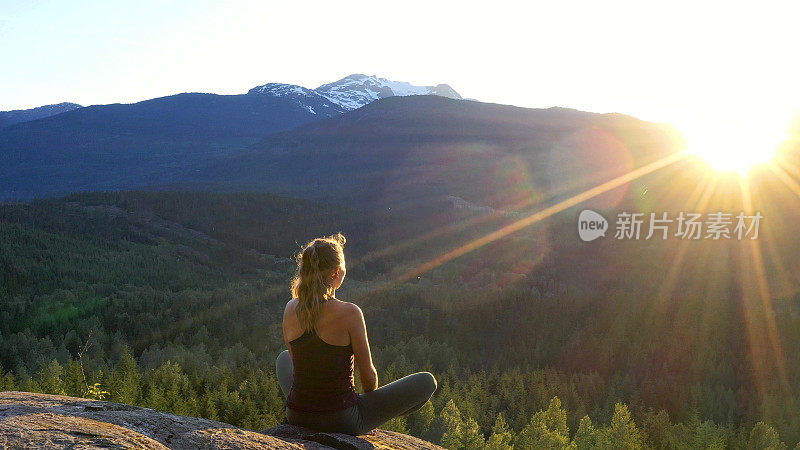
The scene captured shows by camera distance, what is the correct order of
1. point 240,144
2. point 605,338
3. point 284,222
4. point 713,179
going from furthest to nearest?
point 240,144 < point 284,222 < point 713,179 < point 605,338

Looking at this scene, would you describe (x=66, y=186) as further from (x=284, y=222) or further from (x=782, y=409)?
(x=782, y=409)

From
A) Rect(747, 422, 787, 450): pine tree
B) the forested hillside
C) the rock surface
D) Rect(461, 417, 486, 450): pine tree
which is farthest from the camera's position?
the forested hillside

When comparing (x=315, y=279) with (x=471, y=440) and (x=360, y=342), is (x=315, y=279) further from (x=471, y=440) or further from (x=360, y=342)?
(x=471, y=440)

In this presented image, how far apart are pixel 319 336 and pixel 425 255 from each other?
36.9 m

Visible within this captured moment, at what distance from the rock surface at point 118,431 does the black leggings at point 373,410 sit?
0.07 m

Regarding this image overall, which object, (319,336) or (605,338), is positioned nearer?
(319,336)

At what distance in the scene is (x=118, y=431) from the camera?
3.11 metres

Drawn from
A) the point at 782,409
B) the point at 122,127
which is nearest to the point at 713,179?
the point at 782,409

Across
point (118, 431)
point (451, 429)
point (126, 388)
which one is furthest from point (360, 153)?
point (118, 431)

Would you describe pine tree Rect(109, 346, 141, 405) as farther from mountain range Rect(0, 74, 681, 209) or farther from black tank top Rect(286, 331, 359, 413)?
mountain range Rect(0, 74, 681, 209)

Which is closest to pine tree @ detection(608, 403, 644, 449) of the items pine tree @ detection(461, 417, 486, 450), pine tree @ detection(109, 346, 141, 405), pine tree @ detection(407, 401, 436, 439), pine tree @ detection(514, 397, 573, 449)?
pine tree @ detection(514, 397, 573, 449)

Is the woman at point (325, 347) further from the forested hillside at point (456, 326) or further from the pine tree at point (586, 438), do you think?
the pine tree at point (586, 438)

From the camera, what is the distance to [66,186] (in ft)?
362

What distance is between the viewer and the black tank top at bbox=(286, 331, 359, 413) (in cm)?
409
